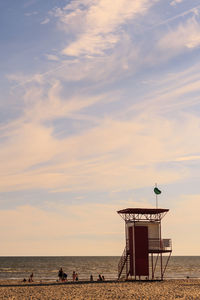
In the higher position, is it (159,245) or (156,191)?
(156,191)

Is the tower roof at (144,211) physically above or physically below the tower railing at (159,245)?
above

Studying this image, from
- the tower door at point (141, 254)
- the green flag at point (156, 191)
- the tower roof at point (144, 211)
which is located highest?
the green flag at point (156, 191)

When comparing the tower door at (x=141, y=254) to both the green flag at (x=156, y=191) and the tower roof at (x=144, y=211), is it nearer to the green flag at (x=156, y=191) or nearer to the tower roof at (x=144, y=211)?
the tower roof at (x=144, y=211)

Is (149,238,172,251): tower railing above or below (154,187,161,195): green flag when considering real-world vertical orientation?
below

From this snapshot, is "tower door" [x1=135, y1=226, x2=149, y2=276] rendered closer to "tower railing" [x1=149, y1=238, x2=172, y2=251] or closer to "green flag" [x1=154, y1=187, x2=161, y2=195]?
"tower railing" [x1=149, y1=238, x2=172, y2=251]

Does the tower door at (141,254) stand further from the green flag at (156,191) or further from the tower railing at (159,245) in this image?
the green flag at (156,191)

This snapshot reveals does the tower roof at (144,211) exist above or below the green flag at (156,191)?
below

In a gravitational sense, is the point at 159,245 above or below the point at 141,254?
above

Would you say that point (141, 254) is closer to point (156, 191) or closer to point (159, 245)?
point (159, 245)

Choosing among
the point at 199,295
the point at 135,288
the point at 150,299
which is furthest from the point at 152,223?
the point at 150,299

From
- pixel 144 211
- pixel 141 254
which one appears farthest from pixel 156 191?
pixel 141 254

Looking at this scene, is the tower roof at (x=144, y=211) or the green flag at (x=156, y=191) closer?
the tower roof at (x=144, y=211)

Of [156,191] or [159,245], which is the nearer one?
[159,245]

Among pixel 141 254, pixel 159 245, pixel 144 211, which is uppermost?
pixel 144 211
